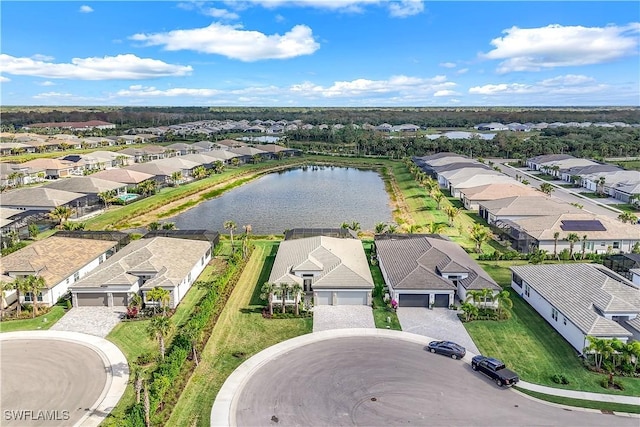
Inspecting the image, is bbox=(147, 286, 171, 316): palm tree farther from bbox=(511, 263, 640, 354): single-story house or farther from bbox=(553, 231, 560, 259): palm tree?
bbox=(553, 231, 560, 259): palm tree

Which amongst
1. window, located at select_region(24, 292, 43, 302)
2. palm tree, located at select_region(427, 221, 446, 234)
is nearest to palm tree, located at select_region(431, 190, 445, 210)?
palm tree, located at select_region(427, 221, 446, 234)

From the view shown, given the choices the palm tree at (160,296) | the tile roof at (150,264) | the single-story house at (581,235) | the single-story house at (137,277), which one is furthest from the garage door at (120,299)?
the single-story house at (581,235)

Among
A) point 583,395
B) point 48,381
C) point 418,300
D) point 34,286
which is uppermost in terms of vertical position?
point 34,286

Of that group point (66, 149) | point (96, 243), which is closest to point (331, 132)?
point (66, 149)

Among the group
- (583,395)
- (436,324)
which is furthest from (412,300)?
(583,395)

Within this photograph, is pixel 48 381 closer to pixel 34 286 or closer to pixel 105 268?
pixel 34 286

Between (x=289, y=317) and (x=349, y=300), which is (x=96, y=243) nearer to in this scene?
(x=289, y=317)
